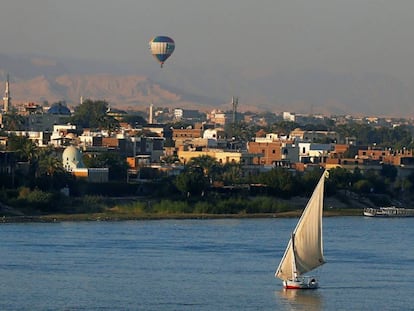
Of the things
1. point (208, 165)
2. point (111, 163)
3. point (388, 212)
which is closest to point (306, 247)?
point (388, 212)

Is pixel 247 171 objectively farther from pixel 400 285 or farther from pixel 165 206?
pixel 400 285

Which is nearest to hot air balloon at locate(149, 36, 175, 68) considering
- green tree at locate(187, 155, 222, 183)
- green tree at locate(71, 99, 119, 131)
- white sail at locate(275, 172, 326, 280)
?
green tree at locate(71, 99, 119, 131)

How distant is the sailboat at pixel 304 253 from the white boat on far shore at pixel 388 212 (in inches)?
1247

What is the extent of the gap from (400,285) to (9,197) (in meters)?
26.7

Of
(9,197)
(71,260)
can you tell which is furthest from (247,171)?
(71,260)

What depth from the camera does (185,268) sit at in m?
42.9

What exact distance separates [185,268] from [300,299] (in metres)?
6.05

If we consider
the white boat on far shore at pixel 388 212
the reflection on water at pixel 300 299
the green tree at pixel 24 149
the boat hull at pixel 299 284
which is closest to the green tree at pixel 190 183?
the green tree at pixel 24 149

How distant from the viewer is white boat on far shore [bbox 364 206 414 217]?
71.6m

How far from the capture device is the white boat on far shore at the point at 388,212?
7156 cm

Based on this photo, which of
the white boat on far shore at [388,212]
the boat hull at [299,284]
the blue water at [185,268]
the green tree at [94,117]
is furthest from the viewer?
the green tree at [94,117]

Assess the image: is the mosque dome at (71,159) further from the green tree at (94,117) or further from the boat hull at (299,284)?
the boat hull at (299,284)

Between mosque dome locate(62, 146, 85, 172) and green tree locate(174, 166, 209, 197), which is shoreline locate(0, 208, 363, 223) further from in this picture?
mosque dome locate(62, 146, 85, 172)

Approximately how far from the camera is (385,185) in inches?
3209
